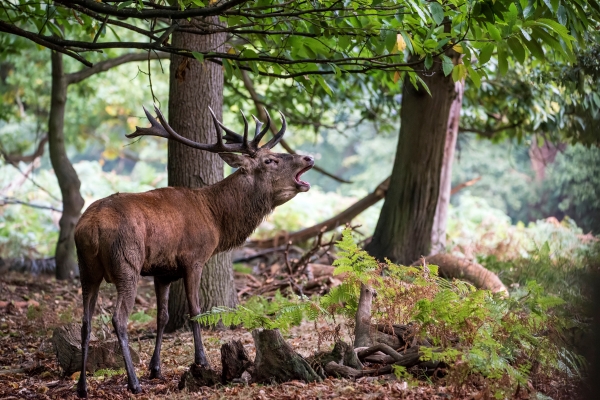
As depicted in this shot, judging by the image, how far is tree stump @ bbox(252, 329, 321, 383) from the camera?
5.43 metres

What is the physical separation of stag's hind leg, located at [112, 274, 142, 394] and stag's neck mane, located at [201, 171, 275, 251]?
4.25 feet

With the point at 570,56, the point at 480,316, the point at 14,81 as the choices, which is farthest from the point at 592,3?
the point at 14,81

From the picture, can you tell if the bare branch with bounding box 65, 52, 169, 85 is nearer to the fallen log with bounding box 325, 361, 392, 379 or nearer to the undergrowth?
the undergrowth

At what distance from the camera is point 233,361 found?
18.5 feet

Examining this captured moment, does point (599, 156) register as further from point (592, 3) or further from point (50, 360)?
point (50, 360)

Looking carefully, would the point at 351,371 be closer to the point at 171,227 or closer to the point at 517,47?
the point at 171,227

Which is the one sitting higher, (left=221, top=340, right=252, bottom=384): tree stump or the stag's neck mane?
A: the stag's neck mane

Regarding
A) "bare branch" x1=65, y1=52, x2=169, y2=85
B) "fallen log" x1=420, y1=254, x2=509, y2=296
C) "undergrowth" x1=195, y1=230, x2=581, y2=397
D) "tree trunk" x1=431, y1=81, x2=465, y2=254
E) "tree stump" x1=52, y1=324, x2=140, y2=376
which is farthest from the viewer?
"bare branch" x1=65, y1=52, x2=169, y2=85

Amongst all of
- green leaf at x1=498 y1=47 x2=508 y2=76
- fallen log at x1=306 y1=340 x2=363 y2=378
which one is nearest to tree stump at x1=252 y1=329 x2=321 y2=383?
fallen log at x1=306 y1=340 x2=363 y2=378

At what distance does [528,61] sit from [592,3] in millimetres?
6885

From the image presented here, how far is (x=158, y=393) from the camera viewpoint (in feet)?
18.9

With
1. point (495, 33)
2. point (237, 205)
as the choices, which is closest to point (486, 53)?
point (495, 33)

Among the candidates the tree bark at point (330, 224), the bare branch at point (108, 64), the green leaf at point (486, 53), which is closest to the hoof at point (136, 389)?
the green leaf at point (486, 53)

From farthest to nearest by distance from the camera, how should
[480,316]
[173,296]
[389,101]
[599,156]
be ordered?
[389,101] → [173,296] → [480,316] → [599,156]
